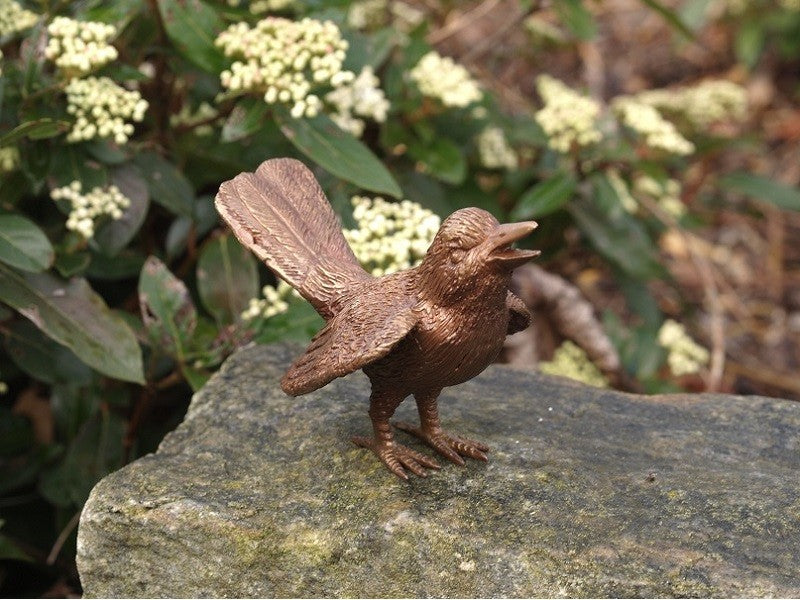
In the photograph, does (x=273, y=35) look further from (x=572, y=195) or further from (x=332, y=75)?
(x=572, y=195)

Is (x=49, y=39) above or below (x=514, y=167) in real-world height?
above

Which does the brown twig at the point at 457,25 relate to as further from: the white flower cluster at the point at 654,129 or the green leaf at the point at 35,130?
the green leaf at the point at 35,130

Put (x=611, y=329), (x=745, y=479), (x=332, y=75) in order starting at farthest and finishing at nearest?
1. (x=611, y=329)
2. (x=332, y=75)
3. (x=745, y=479)

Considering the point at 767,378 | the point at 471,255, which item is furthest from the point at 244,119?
the point at 767,378

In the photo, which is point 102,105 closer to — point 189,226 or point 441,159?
point 189,226

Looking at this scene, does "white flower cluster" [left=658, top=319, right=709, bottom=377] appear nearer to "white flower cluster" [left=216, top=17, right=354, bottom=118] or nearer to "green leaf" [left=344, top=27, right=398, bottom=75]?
"green leaf" [left=344, top=27, right=398, bottom=75]

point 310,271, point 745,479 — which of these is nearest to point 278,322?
point 310,271
